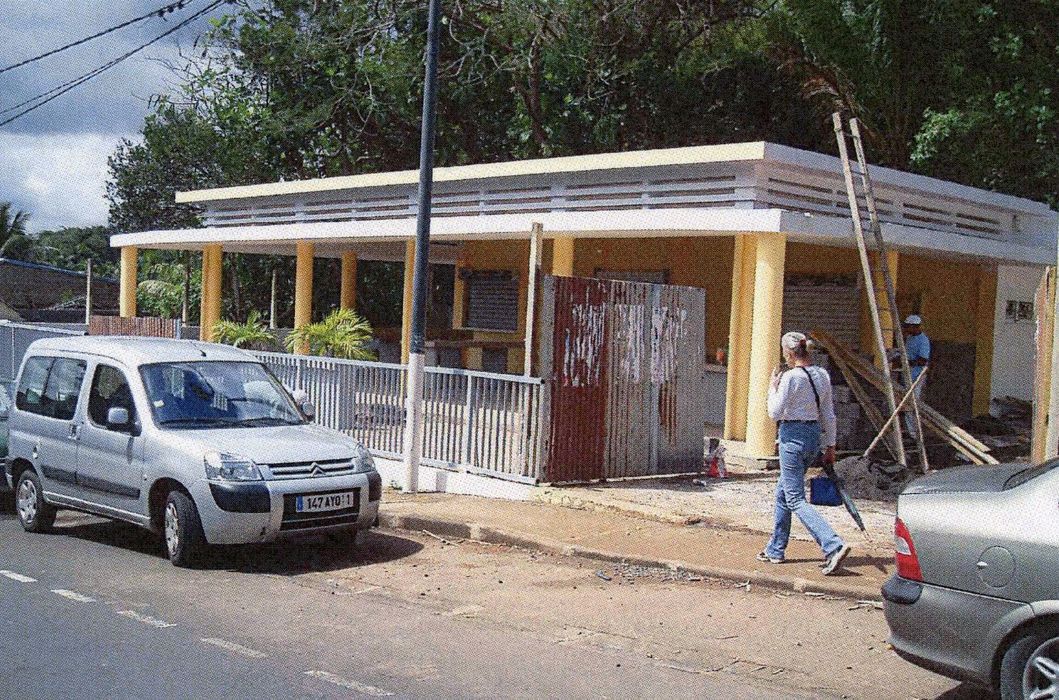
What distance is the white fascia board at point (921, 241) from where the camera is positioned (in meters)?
13.0

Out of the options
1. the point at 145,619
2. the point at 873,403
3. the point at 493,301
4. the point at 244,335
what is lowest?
the point at 145,619

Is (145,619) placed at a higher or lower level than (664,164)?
lower

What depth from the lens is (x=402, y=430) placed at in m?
12.9

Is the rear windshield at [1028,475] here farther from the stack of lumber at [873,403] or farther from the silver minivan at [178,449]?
the stack of lumber at [873,403]

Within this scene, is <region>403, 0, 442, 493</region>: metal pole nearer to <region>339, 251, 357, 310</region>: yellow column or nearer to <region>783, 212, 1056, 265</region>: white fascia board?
<region>783, 212, 1056, 265</region>: white fascia board

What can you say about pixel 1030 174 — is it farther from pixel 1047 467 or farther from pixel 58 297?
pixel 58 297

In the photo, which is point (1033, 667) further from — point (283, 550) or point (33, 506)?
point (33, 506)

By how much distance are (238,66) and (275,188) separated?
1125 centimetres

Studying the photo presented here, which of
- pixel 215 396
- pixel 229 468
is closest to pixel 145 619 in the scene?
pixel 229 468

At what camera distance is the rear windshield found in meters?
5.28

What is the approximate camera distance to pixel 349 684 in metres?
5.71

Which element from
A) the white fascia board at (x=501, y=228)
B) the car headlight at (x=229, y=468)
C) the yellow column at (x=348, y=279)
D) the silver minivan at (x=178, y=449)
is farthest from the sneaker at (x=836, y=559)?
the yellow column at (x=348, y=279)

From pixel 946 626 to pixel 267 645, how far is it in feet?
12.3

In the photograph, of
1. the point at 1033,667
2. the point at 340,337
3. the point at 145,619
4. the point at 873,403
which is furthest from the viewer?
the point at 340,337
